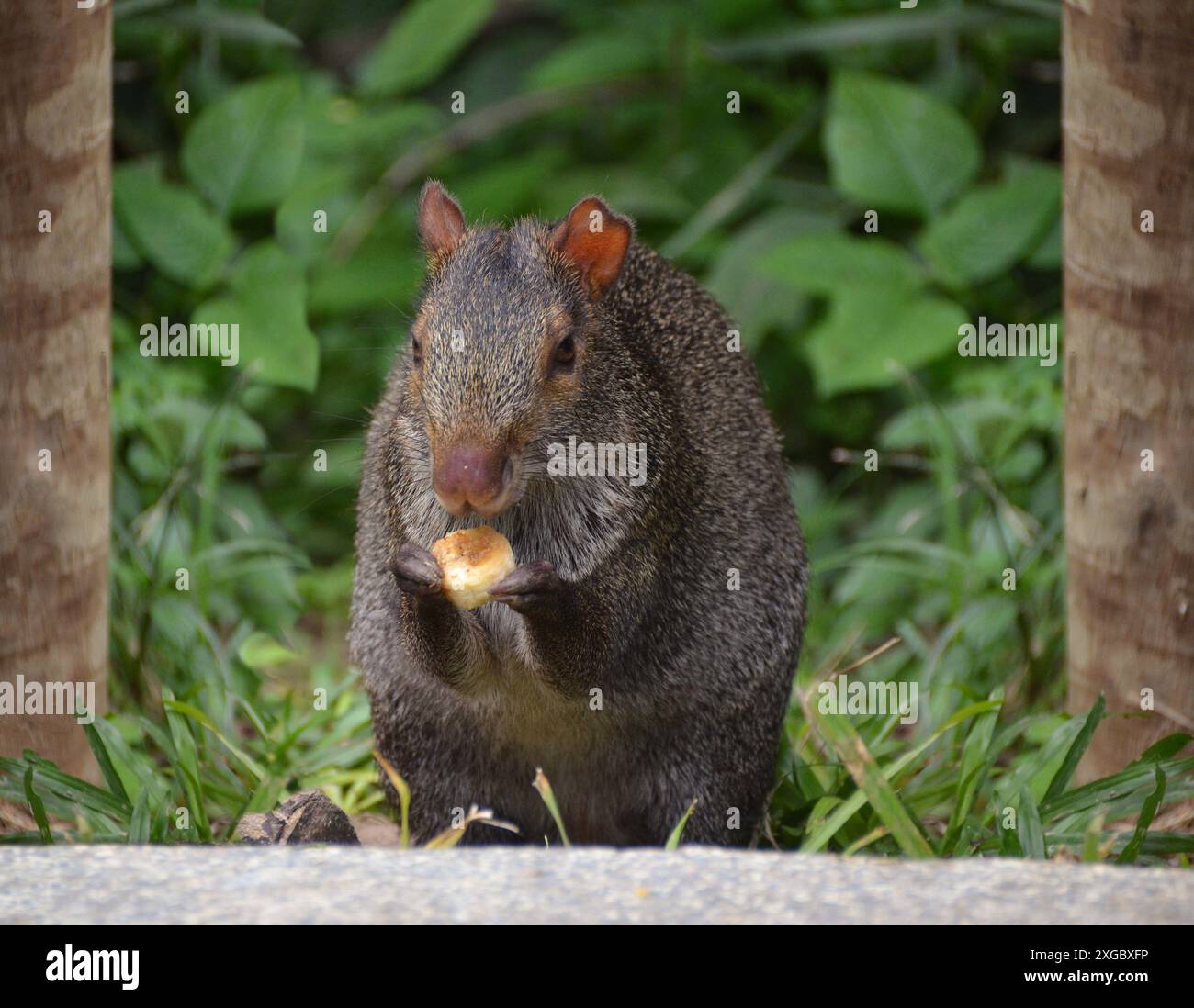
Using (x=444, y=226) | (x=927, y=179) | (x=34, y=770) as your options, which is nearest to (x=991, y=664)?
(x=927, y=179)

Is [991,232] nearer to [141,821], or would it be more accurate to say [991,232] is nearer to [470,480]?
[470,480]

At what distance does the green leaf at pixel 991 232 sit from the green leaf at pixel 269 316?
292 centimetres

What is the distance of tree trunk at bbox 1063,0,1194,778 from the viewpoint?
18.0 ft

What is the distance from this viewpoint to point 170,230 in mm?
7617

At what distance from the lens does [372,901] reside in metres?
3.62

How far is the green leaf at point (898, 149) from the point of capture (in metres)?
7.75

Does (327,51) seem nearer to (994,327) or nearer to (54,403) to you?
(994,327)

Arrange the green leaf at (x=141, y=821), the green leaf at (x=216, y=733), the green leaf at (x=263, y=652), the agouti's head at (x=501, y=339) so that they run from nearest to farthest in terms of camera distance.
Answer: the agouti's head at (x=501, y=339), the green leaf at (x=141, y=821), the green leaf at (x=216, y=733), the green leaf at (x=263, y=652)

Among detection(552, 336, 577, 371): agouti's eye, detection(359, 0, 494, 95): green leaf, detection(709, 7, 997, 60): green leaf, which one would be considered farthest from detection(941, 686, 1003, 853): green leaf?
detection(359, 0, 494, 95): green leaf

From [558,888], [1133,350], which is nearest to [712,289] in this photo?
[1133,350]

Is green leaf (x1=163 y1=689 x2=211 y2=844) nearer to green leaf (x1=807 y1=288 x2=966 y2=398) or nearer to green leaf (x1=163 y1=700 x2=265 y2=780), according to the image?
green leaf (x1=163 y1=700 x2=265 y2=780)

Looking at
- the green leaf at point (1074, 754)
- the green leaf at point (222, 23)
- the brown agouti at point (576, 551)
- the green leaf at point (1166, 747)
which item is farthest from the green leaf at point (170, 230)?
the green leaf at point (1166, 747)

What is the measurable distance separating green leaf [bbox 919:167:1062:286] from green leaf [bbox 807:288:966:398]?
18 centimetres

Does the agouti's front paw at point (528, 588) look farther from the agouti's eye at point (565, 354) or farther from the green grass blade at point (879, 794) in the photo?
the green grass blade at point (879, 794)
